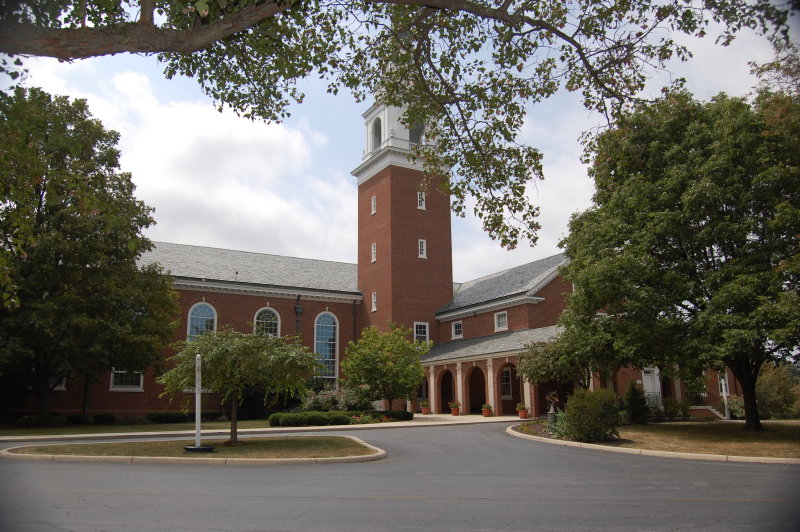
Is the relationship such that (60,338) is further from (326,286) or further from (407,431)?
(326,286)

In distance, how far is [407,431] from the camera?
936 inches

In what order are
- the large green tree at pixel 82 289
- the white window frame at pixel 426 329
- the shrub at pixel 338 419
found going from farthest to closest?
the white window frame at pixel 426 329 → the shrub at pixel 338 419 → the large green tree at pixel 82 289

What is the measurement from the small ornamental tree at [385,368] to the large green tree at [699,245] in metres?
10.5

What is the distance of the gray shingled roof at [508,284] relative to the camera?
1480 inches

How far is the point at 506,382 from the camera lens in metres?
36.0

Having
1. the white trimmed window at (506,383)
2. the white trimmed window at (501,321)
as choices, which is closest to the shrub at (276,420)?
the white trimmed window at (506,383)

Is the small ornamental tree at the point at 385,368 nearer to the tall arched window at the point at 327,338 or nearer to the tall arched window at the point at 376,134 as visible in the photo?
the tall arched window at the point at 327,338

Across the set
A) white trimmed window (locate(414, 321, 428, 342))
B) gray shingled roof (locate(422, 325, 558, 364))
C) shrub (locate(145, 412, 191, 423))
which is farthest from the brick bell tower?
shrub (locate(145, 412, 191, 423))

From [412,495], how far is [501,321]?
2979cm

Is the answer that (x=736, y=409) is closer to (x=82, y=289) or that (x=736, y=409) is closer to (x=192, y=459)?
(x=192, y=459)

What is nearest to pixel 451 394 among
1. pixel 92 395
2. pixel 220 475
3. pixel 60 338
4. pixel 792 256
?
pixel 92 395

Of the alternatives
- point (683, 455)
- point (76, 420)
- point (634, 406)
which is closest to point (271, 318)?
point (76, 420)

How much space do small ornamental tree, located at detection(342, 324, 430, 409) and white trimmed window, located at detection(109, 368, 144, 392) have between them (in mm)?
12583

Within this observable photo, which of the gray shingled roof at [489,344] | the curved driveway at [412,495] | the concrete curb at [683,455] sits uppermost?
the gray shingled roof at [489,344]
